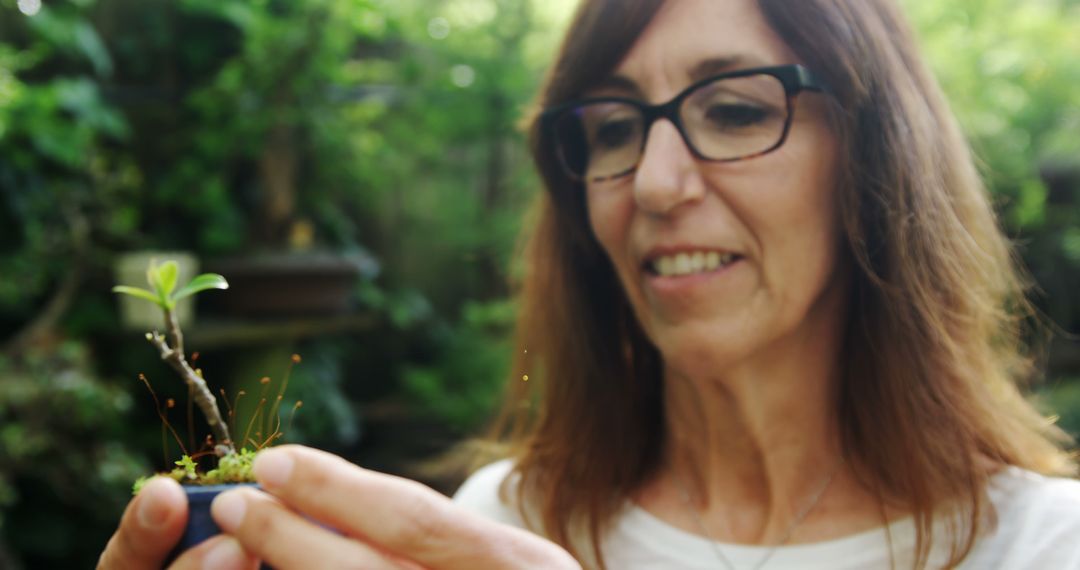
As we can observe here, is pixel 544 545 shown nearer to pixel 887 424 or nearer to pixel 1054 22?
pixel 887 424

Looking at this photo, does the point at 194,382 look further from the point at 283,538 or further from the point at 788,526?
the point at 788,526

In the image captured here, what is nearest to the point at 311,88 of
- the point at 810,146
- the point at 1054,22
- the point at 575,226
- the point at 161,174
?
the point at 161,174

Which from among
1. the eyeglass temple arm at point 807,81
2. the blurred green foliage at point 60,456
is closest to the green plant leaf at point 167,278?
the eyeglass temple arm at point 807,81

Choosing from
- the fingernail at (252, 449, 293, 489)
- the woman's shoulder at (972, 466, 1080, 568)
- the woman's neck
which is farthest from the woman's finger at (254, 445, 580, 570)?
the woman's shoulder at (972, 466, 1080, 568)

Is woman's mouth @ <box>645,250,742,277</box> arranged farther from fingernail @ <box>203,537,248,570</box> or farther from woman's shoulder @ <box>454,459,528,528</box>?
fingernail @ <box>203,537,248,570</box>

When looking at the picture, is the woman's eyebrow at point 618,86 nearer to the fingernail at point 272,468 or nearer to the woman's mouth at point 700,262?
the woman's mouth at point 700,262

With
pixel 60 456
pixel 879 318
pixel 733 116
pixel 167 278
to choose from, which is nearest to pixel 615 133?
pixel 733 116

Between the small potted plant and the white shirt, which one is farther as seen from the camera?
the white shirt
